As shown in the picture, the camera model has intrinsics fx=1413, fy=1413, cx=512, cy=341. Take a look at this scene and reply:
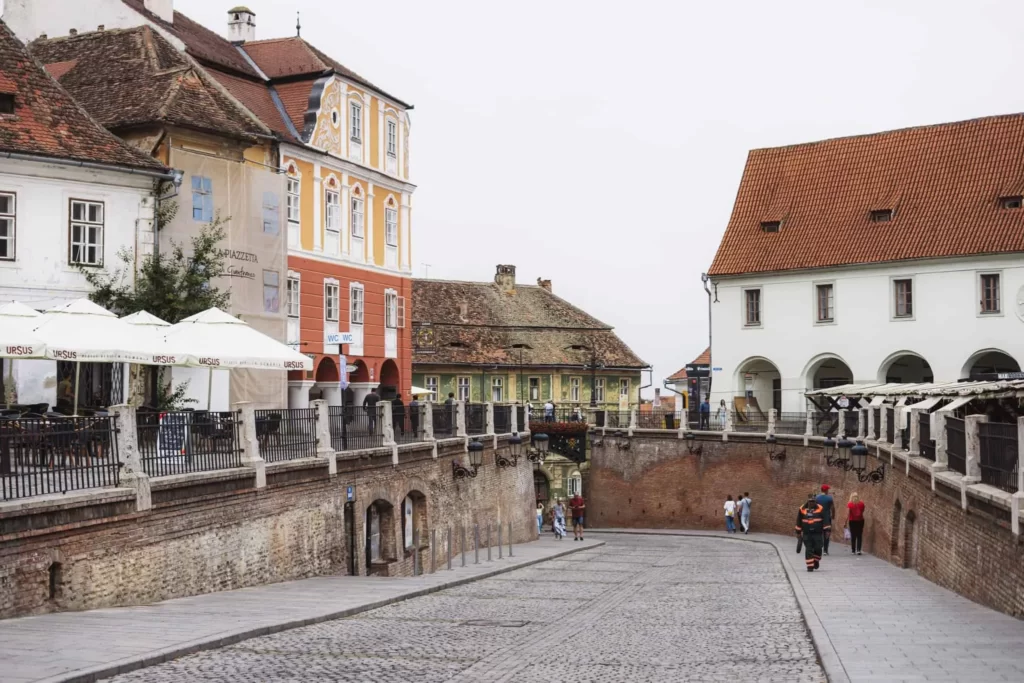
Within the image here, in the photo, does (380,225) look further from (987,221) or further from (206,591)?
(206,591)

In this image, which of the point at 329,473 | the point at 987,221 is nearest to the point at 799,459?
the point at 987,221

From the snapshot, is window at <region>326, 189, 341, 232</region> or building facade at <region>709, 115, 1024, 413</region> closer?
window at <region>326, 189, 341, 232</region>

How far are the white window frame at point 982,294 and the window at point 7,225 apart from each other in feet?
115

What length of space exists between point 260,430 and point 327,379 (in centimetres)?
2058

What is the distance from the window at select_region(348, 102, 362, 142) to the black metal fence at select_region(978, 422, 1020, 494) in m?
28.5

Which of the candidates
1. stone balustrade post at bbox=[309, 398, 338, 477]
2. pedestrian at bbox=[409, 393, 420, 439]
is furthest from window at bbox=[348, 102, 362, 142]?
stone balustrade post at bbox=[309, 398, 338, 477]

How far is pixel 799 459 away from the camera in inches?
1950

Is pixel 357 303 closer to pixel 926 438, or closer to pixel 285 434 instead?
pixel 285 434

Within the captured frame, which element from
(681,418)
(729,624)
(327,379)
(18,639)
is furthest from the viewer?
(681,418)

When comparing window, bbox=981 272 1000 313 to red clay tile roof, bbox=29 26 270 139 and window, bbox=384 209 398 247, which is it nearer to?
window, bbox=384 209 398 247

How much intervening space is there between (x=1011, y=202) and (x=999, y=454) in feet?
120

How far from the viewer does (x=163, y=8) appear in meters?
43.2

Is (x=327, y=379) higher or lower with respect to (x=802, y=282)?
lower

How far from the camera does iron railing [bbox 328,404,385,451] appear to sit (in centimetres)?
2767
